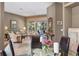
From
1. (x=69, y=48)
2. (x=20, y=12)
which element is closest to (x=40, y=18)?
(x=20, y=12)

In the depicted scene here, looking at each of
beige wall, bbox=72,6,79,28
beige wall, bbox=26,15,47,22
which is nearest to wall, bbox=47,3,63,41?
beige wall, bbox=26,15,47,22

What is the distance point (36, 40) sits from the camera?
1.73m

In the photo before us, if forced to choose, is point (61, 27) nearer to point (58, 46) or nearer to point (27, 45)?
point (58, 46)

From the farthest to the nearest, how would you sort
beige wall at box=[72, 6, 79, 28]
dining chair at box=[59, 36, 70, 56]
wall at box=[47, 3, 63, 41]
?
beige wall at box=[72, 6, 79, 28] < wall at box=[47, 3, 63, 41] < dining chair at box=[59, 36, 70, 56]

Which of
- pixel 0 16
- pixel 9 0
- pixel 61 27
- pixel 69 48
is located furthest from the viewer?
pixel 69 48

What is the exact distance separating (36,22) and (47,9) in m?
0.21

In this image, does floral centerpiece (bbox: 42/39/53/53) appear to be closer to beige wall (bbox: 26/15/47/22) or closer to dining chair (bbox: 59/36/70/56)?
dining chair (bbox: 59/36/70/56)

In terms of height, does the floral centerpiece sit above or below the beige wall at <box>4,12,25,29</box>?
below

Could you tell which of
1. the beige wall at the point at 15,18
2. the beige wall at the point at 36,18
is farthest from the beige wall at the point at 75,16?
the beige wall at the point at 15,18

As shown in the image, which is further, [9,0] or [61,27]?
[61,27]

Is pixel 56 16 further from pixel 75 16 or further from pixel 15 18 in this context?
pixel 15 18

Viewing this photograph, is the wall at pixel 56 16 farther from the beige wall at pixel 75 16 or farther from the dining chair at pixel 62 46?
the beige wall at pixel 75 16

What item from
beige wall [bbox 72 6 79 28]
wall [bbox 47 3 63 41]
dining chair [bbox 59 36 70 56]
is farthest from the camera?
beige wall [bbox 72 6 79 28]

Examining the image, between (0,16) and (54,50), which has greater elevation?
(0,16)
